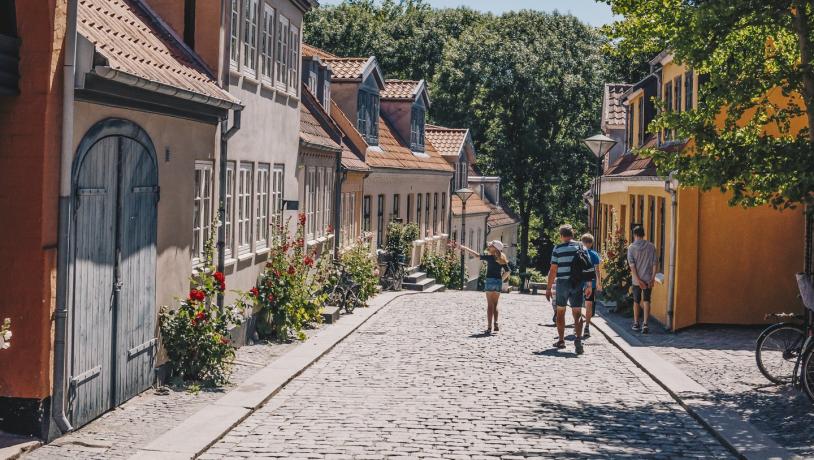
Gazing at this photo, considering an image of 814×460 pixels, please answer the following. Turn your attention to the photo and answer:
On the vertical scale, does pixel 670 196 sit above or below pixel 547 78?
below

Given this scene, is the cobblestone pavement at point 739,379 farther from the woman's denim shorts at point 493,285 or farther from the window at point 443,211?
the window at point 443,211

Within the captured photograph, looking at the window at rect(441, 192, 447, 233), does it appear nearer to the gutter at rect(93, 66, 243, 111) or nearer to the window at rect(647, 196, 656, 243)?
the window at rect(647, 196, 656, 243)

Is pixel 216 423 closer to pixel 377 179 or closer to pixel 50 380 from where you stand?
pixel 50 380

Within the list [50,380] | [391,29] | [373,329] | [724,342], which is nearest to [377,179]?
[373,329]

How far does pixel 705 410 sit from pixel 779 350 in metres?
2.04

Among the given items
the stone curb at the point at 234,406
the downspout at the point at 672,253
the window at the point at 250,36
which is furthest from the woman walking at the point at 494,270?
the window at the point at 250,36

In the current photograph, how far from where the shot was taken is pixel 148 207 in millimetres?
→ 11727

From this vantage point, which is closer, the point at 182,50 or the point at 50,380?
the point at 50,380

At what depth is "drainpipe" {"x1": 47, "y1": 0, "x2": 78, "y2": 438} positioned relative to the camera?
30.2ft

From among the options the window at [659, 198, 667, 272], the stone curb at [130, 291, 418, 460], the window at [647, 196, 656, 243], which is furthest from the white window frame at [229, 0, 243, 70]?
the window at [647, 196, 656, 243]

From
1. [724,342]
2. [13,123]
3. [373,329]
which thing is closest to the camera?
[13,123]

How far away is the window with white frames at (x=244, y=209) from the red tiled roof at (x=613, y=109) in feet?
70.3

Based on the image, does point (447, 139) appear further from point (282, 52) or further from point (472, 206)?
point (282, 52)

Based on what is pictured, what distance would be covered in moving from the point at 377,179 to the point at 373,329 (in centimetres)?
1333
